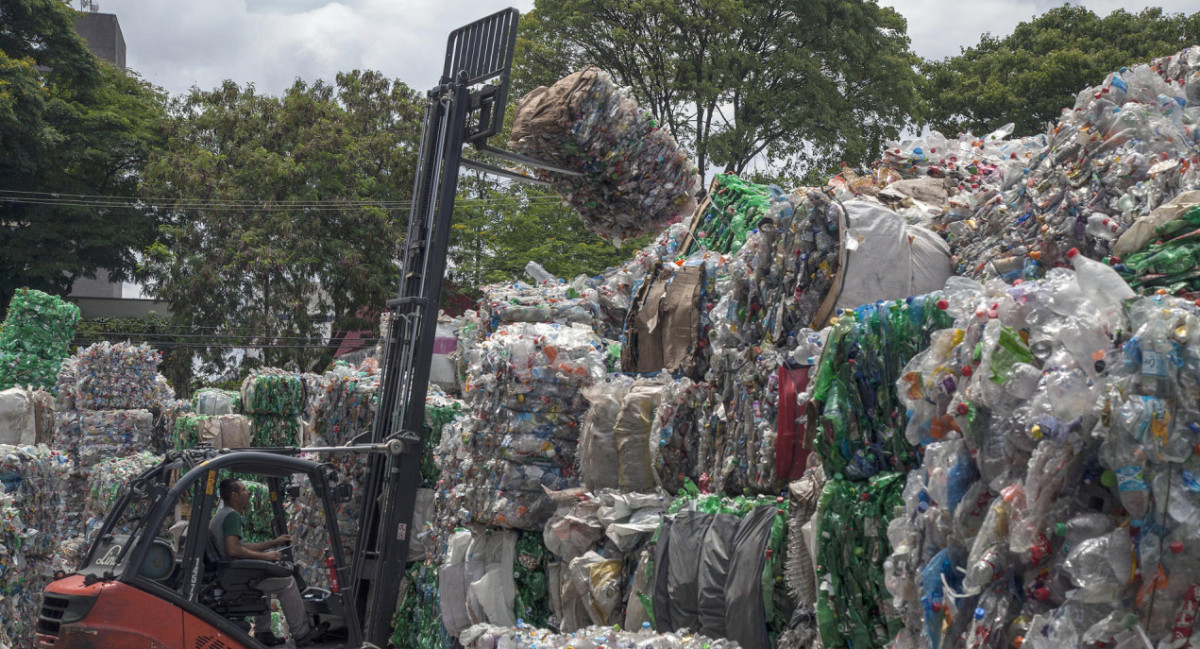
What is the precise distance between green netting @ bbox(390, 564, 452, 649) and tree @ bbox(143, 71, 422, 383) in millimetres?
16548

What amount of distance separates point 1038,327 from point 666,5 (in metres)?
18.6

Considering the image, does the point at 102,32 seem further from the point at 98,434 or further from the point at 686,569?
the point at 686,569

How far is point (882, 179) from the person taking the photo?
6.82 m

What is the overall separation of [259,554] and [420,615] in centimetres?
195

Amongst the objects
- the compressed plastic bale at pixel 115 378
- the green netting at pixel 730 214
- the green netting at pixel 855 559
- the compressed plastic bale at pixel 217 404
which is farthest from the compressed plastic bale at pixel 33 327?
the green netting at pixel 855 559

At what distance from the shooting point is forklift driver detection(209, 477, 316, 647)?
6.23 meters

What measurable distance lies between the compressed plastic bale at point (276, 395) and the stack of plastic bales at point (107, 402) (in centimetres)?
162

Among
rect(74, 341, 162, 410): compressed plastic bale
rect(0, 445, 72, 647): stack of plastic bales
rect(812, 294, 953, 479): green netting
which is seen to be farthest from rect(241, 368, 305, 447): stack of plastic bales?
rect(812, 294, 953, 479): green netting

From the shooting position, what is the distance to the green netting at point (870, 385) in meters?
4.31

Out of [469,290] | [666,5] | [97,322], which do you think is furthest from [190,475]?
[97,322]

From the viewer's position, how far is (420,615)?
7902mm

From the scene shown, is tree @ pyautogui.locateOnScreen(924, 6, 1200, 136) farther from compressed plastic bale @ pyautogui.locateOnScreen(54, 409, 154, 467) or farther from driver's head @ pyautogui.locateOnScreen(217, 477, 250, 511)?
driver's head @ pyautogui.locateOnScreen(217, 477, 250, 511)

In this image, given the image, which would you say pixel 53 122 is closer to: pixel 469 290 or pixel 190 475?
pixel 469 290

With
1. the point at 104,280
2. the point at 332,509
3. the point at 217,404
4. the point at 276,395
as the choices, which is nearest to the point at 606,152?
the point at 332,509
